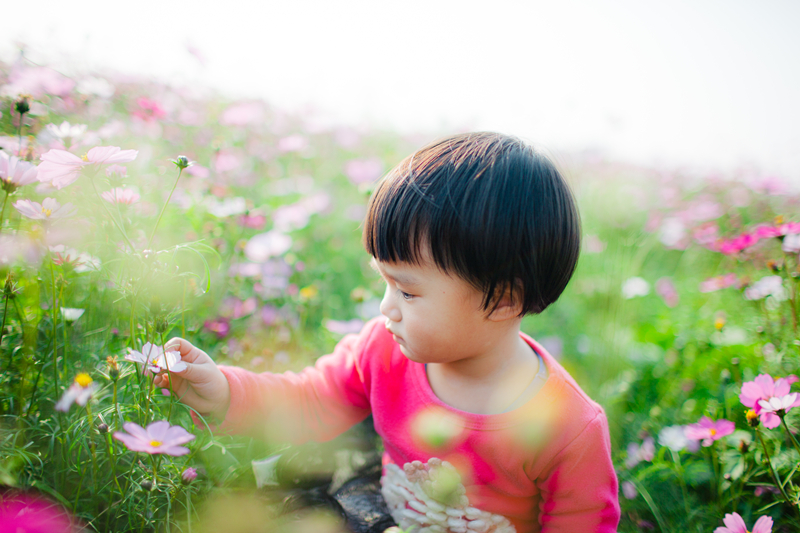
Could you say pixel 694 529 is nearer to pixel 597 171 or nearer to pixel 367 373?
pixel 367 373

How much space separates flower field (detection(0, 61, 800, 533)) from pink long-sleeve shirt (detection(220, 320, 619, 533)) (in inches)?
5.1

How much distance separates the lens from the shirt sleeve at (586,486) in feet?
2.58

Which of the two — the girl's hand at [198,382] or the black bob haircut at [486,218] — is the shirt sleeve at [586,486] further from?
the girl's hand at [198,382]

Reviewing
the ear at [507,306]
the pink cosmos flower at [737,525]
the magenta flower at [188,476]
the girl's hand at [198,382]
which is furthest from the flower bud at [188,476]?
the pink cosmos flower at [737,525]

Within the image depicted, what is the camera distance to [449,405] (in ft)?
2.96

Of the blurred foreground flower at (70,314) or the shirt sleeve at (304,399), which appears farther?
the shirt sleeve at (304,399)

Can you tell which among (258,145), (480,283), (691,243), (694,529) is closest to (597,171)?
(691,243)

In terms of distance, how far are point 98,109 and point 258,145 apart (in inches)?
31.3

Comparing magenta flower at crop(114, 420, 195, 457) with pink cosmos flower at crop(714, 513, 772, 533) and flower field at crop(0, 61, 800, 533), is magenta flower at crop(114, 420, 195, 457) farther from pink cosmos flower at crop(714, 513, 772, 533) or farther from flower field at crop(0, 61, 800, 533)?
pink cosmos flower at crop(714, 513, 772, 533)

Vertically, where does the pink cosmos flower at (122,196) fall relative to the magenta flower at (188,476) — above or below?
above

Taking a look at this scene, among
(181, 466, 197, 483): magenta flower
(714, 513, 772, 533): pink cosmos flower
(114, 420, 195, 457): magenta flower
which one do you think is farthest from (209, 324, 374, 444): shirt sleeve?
(714, 513, 772, 533): pink cosmos flower

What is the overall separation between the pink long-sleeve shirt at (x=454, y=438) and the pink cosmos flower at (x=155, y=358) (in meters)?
0.21

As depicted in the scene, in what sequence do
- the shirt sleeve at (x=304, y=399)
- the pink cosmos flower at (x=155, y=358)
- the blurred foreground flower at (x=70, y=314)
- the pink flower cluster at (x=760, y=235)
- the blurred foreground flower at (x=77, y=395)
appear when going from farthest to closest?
the pink flower cluster at (x=760, y=235) → the shirt sleeve at (x=304, y=399) → the blurred foreground flower at (x=70, y=314) → the pink cosmos flower at (x=155, y=358) → the blurred foreground flower at (x=77, y=395)

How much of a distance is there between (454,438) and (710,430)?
1.95 feet
